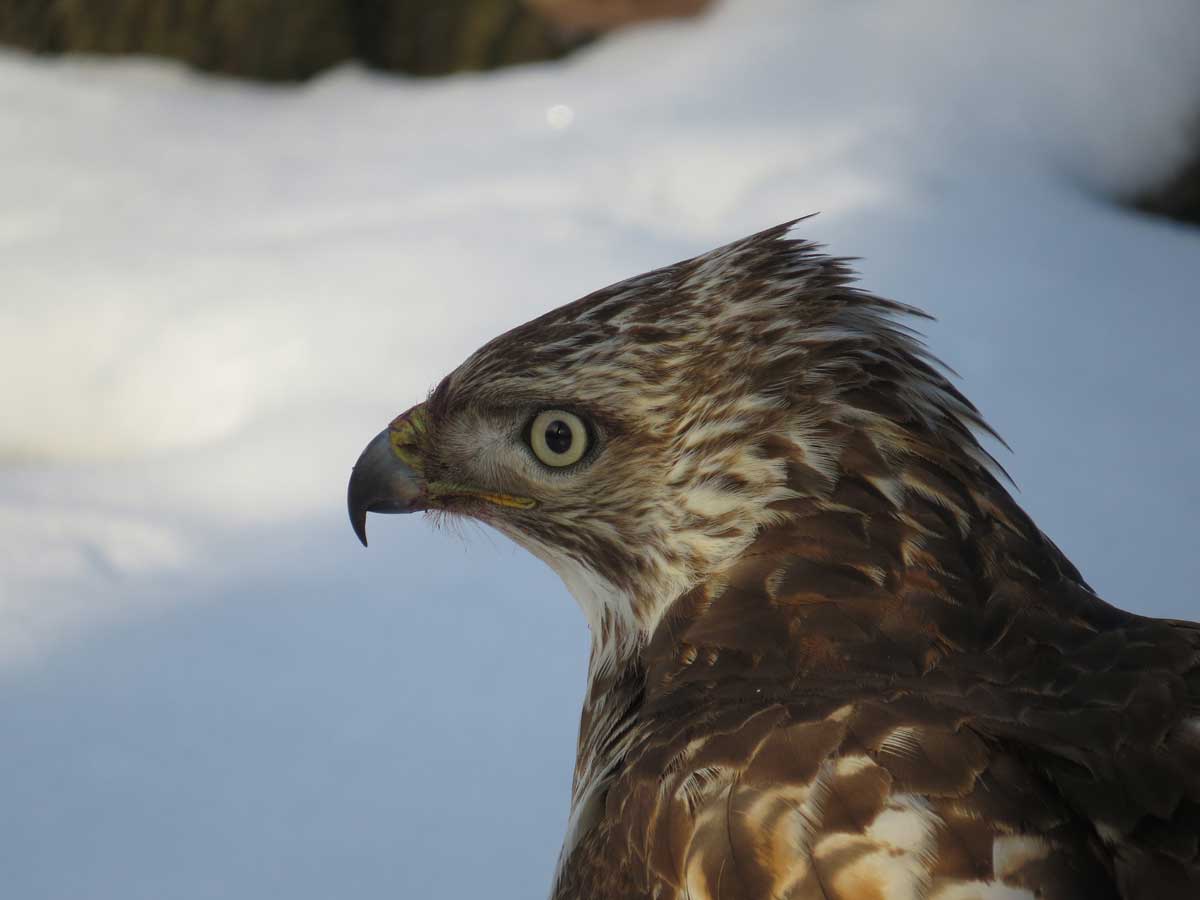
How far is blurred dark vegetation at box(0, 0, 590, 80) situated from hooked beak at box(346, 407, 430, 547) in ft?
12.9

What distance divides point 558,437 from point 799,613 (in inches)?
16.1

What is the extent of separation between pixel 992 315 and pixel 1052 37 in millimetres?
1528

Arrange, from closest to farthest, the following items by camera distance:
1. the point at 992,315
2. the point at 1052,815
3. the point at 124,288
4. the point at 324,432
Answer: the point at 1052,815 → the point at 324,432 → the point at 992,315 → the point at 124,288

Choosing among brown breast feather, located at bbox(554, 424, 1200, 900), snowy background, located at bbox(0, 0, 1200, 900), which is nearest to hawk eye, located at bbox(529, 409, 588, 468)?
brown breast feather, located at bbox(554, 424, 1200, 900)

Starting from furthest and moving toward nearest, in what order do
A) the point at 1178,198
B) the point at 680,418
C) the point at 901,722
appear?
the point at 1178,198 < the point at 680,418 < the point at 901,722

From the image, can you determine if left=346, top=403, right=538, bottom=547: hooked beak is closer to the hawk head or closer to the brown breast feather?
the hawk head

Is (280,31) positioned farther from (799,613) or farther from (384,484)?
(799,613)

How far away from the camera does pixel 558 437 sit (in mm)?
1800

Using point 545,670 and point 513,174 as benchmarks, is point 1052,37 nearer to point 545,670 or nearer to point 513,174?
point 513,174

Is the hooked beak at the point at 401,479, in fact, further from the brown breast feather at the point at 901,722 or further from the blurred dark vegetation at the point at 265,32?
the blurred dark vegetation at the point at 265,32

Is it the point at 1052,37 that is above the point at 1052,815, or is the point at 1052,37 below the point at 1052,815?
above

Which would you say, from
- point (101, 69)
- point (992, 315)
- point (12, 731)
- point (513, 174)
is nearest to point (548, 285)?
point (513, 174)

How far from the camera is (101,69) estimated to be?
5586mm

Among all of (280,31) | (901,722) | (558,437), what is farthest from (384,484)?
(280,31)
